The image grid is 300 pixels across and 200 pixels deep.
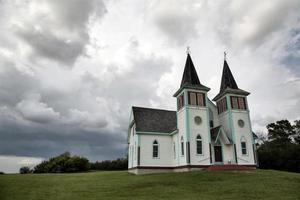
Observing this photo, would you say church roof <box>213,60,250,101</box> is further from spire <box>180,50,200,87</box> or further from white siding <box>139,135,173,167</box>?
white siding <box>139,135,173,167</box>

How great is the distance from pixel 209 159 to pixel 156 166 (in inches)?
275

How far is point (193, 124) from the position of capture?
30.4 meters

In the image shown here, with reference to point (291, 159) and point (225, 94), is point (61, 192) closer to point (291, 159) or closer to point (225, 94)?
point (225, 94)

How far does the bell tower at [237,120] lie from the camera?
31031mm

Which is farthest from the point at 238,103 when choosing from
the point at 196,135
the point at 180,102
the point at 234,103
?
the point at 196,135

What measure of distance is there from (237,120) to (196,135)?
259 inches

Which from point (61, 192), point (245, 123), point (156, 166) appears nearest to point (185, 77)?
point (245, 123)

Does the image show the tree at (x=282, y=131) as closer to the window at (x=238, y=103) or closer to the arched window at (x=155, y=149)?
the window at (x=238, y=103)

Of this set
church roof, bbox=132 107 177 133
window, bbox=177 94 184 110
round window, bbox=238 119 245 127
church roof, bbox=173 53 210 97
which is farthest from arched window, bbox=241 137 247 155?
window, bbox=177 94 184 110

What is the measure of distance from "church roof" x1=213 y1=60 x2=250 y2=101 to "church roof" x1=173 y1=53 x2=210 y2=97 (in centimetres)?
343

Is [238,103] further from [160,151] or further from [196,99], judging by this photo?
[160,151]

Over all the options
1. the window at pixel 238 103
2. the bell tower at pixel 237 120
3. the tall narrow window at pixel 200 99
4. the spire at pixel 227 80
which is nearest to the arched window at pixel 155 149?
the tall narrow window at pixel 200 99

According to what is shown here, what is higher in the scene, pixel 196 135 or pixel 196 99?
pixel 196 99

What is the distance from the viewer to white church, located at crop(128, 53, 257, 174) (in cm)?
2988
